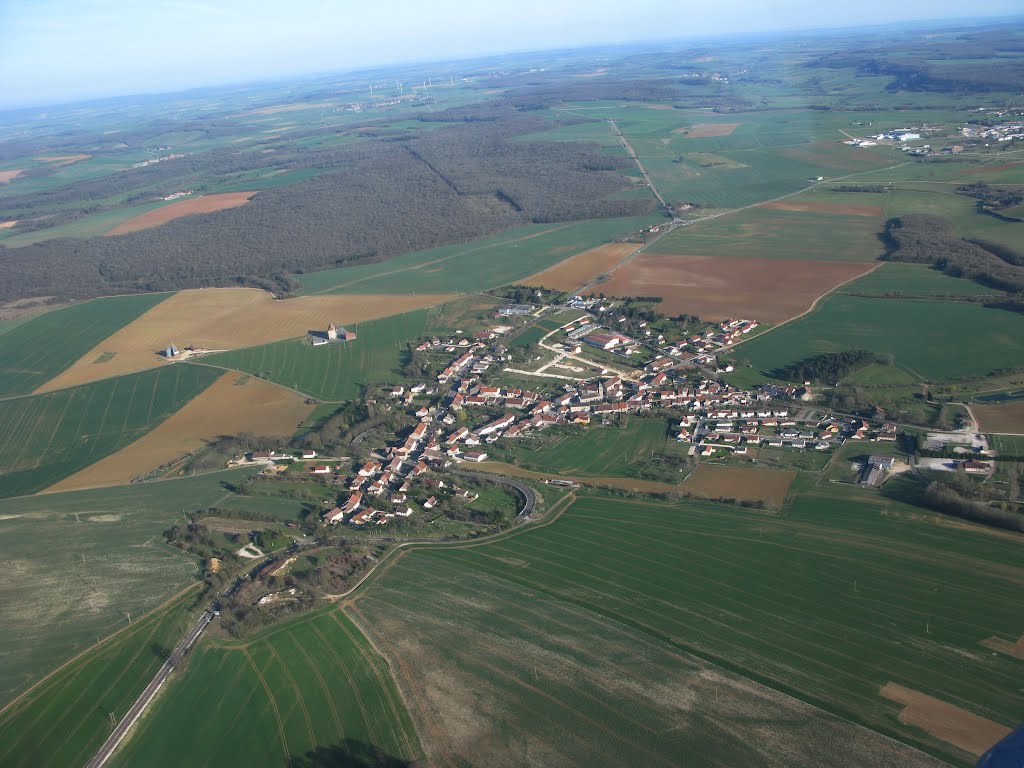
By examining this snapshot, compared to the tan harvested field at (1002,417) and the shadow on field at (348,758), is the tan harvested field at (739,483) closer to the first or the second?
the tan harvested field at (1002,417)

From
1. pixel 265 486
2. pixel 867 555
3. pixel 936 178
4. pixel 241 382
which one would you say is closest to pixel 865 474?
pixel 867 555

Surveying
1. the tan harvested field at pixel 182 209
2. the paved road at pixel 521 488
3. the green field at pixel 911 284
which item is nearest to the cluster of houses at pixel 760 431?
the paved road at pixel 521 488

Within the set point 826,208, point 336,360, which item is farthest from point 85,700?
point 826,208

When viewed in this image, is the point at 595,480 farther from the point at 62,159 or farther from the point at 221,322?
the point at 62,159

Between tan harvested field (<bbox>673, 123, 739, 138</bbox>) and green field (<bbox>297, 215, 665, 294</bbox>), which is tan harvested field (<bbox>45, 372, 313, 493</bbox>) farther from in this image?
tan harvested field (<bbox>673, 123, 739, 138</bbox>)

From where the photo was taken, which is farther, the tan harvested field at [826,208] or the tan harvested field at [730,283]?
the tan harvested field at [826,208]

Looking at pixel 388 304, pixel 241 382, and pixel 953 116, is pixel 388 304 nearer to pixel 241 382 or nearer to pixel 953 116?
pixel 241 382

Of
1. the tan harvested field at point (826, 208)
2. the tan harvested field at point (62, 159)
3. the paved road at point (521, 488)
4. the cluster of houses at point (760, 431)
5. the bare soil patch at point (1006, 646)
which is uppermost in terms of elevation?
the tan harvested field at point (62, 159)
